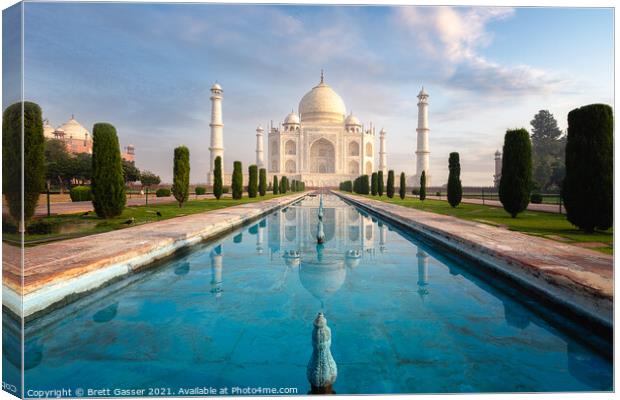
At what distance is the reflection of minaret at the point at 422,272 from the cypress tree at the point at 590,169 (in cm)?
279

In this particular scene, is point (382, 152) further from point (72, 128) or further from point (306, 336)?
point (306, 336)

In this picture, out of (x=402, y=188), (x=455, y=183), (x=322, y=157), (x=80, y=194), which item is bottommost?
(x=80, y=194)

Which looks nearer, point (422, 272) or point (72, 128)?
point (422, 272)

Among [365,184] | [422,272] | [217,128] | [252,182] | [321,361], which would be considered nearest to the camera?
[321,361]

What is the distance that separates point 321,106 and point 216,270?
151 feet

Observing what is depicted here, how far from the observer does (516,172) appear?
902 cm

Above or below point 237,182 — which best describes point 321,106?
above

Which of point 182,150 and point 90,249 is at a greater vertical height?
point 182,150

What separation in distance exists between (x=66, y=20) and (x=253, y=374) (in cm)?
224

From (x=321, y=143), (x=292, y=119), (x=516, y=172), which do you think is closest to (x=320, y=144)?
(x=321, y=143)

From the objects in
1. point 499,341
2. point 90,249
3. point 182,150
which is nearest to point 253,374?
point 499,341

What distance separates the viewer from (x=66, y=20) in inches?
86.0

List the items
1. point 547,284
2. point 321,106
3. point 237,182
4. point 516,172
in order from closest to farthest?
point 547,284
point 516,172
point 237,182
point 321,106

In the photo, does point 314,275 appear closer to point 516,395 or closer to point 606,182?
point 516,395
